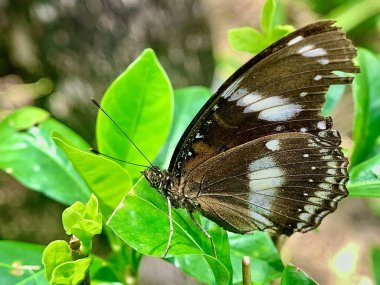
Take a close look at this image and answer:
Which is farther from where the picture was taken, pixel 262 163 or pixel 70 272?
pixel 262 163

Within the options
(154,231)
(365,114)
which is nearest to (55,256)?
(154,231)

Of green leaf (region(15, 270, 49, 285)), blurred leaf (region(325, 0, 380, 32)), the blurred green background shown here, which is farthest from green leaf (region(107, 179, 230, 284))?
blurred leaf (region(325, 0, 380, 32))

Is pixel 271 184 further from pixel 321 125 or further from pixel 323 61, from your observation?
pixel 323 61

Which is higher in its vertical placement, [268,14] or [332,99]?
[268,14]

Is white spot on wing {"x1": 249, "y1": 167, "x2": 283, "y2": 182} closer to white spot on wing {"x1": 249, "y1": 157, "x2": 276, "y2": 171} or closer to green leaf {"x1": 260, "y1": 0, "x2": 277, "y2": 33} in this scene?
white spot on wing {"x1": 249, "y1": 157, "x2": 276, "y2": 171}

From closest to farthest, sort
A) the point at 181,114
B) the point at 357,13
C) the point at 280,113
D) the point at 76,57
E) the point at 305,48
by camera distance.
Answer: the point at 305,48, the point at 280,113, the point at 181,114, the point at 76,57, the point at 357,13

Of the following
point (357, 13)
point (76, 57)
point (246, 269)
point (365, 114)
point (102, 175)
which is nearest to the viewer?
point (246, 269)

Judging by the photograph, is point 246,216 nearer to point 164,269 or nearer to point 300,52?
point 300,52
